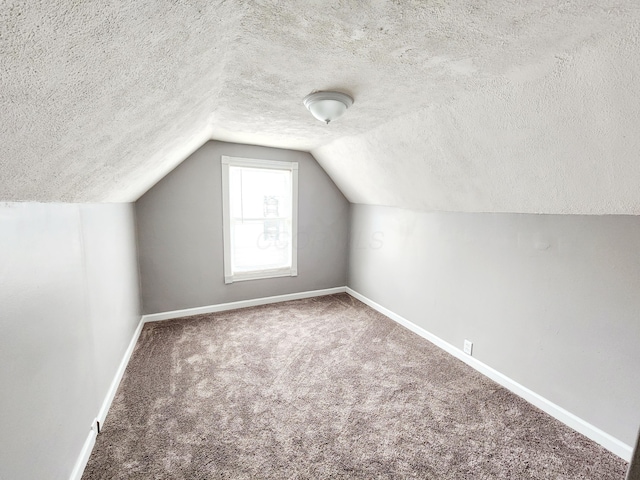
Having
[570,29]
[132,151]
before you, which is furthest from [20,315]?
[570,29]

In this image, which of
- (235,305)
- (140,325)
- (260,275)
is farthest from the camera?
(260,275)

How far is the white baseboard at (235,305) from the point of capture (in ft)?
11.1

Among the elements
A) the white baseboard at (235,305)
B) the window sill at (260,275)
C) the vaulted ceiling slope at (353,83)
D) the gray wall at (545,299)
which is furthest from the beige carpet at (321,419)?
the vaulted ceiling slope at (353,83)

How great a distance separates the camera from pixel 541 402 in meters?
2.05

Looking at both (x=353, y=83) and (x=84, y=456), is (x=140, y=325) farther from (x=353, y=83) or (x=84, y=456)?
(x=353, y=83)

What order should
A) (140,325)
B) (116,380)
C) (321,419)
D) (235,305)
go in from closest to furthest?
(321,419)
(116,380)
(140,325)
(235,305)

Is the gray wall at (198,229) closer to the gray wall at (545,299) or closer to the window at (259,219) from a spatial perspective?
the window at (259,219)

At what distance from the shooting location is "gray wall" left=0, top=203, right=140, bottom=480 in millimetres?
1018

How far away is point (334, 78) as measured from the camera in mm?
1565

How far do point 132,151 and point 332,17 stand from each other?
3.90ft

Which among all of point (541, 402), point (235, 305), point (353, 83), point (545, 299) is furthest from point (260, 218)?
point (541, 402)

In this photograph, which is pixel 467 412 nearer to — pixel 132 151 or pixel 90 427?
pixel 90 427

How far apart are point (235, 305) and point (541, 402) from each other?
123 inches

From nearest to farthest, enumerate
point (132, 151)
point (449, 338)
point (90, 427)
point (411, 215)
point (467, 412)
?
1. point (132, 151)
2. point (90, 427)
3. point (467, 412)
4. point (449, 338)
5. point (411, 215)
